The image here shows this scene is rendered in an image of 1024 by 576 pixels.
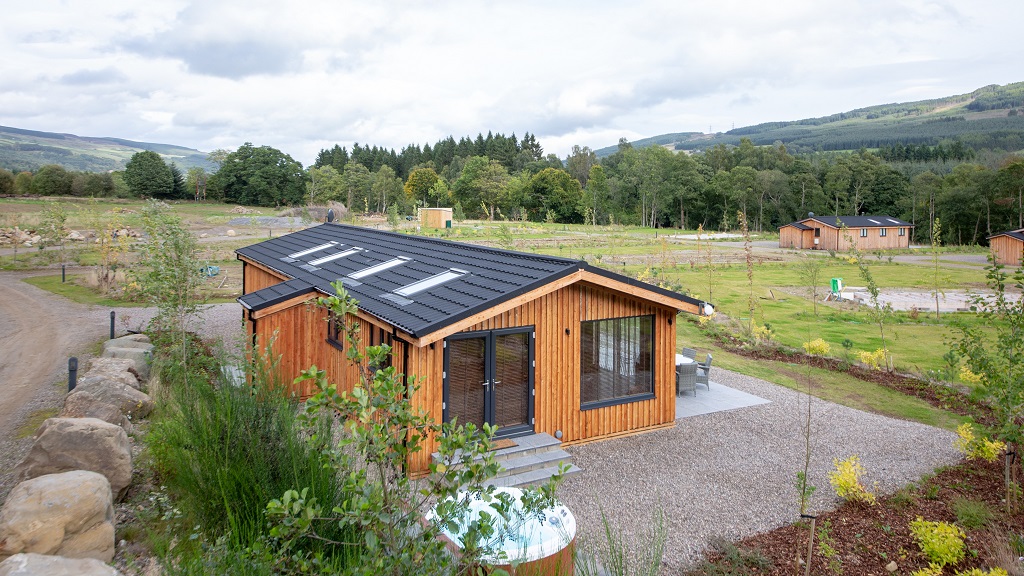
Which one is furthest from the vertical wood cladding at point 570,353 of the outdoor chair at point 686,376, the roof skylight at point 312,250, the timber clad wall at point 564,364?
the roof skylight at point 312,250

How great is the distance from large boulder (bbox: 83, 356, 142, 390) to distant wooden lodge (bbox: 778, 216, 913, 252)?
47714 mm

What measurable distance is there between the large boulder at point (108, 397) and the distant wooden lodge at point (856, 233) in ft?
159

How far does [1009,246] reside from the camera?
131 feet

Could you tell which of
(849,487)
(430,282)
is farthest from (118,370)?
(849,487)

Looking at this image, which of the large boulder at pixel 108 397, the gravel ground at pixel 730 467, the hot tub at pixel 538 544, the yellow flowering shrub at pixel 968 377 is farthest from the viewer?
the yellow flowering shrub at pixel 968 377

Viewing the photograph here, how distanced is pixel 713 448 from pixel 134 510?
7622 millimetres

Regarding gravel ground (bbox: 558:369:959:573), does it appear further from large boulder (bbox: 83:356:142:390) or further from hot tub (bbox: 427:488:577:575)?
large boulder (bbox: 83:356:142:390)

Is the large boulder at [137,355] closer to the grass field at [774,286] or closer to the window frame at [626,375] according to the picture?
the grass field at [774,286]

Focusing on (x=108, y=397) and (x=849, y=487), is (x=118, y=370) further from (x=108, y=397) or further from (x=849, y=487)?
(x=849, y=487)

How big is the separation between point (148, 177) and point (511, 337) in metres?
69.3

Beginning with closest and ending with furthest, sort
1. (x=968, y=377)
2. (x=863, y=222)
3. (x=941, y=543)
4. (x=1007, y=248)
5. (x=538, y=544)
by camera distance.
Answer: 1. (x=538, y=544)
2. (x=941, y=543)
3. (x=968, y=377)
4. (x=1007, y=248)
5. (x=863, y=222)

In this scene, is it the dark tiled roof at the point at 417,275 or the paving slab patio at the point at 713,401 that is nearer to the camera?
the dark tiled roof at the point at 417,275

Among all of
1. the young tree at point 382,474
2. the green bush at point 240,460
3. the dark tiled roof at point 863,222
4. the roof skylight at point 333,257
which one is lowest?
the green bush at point 240,460

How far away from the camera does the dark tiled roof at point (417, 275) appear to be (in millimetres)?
8703
